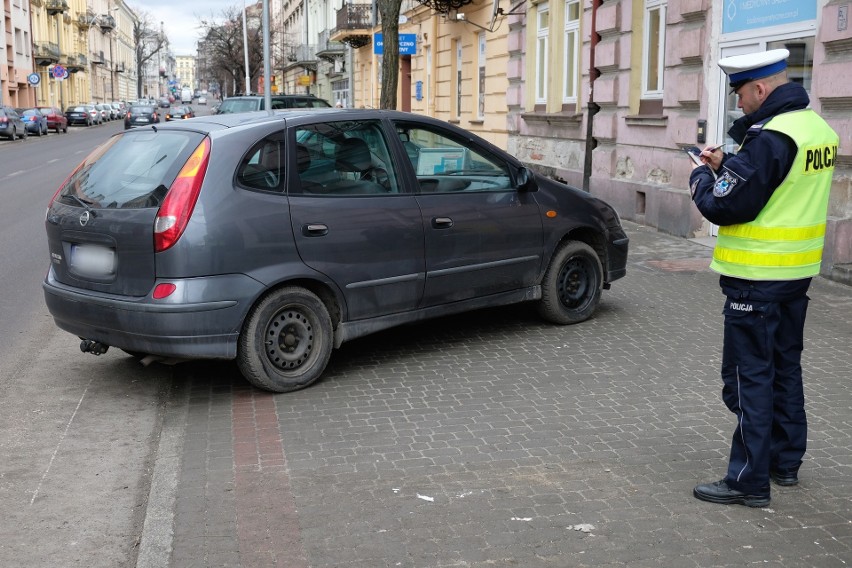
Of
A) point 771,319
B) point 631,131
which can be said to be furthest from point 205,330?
point 631,131

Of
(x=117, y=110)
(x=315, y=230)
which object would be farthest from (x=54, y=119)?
(x=315, y=230)

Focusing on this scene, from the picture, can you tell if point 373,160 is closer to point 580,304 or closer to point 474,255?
point 474,255

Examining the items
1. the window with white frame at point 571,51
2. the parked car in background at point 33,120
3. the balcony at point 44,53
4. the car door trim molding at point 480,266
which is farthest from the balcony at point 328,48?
the car door trim molding at point 480,266

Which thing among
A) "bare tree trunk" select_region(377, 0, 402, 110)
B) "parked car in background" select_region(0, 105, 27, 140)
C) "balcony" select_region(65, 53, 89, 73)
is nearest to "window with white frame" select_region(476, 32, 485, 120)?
"bare tree trunk" select_region(377, 0, 402, 110)

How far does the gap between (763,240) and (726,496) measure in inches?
43.9

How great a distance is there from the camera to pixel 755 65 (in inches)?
158

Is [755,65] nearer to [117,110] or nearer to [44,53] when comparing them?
[44,53]

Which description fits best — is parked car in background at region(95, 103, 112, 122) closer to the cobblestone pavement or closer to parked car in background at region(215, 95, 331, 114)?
parked car in background at region(215, 95, 331, 114)

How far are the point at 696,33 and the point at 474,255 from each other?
6821mm

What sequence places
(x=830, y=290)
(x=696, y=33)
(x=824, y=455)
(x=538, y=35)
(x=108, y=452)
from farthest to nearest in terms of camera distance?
(x=538, y=35) → (x=696, y=33) → (x=830, y=290) → (x=108, y=452) → (x=824, y=455)

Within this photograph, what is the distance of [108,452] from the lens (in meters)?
5.23

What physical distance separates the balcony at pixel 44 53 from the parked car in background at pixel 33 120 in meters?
20.8

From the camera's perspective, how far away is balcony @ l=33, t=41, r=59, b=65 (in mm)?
70125

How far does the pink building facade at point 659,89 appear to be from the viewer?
31.3 feet
